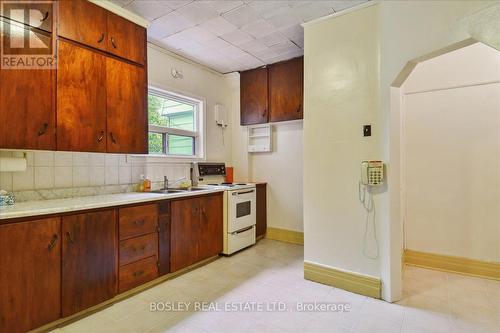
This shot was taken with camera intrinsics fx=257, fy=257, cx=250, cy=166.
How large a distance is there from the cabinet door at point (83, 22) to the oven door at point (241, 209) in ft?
6.79

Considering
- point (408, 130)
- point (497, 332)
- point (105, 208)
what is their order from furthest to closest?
point (408, 130) → point (105, 208) → point (497, 332)

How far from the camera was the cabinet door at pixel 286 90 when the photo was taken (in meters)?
3.53

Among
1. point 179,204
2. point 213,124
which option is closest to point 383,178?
point 179,204

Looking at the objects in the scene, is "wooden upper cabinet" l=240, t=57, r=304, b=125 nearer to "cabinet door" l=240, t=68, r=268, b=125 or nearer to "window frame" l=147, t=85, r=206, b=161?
"cabinet door" l=240, t=68, r=268, b=125

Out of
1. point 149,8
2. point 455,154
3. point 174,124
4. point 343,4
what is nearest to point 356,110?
point 343,4

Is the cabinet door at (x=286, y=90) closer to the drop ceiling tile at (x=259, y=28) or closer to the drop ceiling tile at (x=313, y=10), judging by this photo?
the drop ceiling tile at (x=259, y=28)

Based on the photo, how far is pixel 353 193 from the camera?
239 centimetres

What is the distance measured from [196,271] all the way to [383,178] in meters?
2.11

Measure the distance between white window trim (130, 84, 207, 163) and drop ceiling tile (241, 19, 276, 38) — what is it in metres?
1.25

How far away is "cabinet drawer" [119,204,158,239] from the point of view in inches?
86.1

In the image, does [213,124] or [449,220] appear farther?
[213,124]

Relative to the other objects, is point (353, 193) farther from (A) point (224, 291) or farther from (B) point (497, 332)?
(A) point (224, 291)

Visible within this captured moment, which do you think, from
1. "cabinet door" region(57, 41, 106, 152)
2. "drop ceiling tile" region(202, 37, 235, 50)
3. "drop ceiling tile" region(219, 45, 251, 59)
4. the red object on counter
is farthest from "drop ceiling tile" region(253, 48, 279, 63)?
"cabinet door" region(57, 41, 106, 152)

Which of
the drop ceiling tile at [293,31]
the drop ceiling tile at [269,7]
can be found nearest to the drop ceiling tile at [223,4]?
the drop ceiling tile at [269,7]
